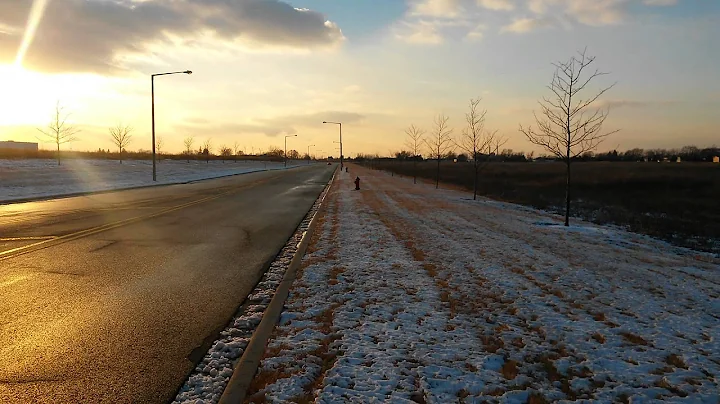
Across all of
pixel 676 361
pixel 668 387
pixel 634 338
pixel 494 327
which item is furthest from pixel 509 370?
pixel 634 338

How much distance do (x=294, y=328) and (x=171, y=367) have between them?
126cm

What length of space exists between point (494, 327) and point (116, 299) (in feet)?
14.4

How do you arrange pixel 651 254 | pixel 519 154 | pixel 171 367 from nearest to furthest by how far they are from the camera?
pixel 171 367 → pixel 651 254 → pixel 519 154

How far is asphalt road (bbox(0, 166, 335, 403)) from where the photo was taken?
3559 mm

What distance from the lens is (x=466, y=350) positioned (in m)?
4.14

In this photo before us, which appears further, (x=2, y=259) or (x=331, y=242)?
(x=331, y=242)

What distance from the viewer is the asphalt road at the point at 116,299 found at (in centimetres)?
356

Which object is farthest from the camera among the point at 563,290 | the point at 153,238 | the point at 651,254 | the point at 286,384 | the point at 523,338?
the point at 153,238

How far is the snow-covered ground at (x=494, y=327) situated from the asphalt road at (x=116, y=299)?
87 centimetres

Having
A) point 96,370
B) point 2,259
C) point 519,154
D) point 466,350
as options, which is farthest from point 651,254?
point 519,154

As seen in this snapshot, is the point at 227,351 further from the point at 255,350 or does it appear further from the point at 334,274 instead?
the point at 334,274

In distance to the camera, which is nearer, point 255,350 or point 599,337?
point 255,350

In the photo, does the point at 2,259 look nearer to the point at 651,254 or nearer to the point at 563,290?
the point at 563,290

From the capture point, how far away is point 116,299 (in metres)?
5.63
